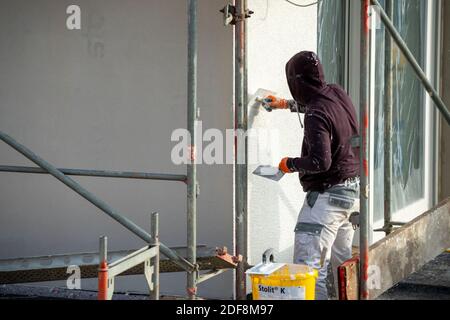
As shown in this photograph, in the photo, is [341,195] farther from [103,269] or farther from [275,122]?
[103,269]

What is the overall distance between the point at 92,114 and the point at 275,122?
4.43 feet

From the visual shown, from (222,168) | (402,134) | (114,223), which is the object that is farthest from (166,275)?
(402,134)

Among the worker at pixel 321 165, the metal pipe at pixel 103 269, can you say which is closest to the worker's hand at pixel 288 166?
the worker at pixel 321 165

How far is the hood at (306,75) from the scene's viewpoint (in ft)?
14.1

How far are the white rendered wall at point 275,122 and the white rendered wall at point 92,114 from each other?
0.43 meters

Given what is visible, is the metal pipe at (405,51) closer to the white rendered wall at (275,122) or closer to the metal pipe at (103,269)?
the white rendered wall at (275,122)

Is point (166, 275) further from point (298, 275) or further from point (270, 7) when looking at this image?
point (270, 7)

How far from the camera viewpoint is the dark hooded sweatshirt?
4.10 meters

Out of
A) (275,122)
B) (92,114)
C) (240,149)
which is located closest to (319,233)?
(240,149)

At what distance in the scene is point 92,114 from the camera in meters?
5.18

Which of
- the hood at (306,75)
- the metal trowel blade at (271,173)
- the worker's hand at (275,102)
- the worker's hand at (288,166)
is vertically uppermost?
the hood at (306,75)
